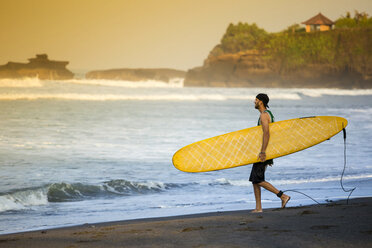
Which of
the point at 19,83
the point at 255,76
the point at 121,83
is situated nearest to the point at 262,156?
the point at 19,83

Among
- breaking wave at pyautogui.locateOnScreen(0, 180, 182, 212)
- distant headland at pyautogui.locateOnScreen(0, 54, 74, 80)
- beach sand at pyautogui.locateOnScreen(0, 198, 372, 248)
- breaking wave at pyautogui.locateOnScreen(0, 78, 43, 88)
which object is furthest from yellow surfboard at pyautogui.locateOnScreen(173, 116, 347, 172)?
A: distant headland at pyautogui.locateOnScreen(0, 54, 74, 80)

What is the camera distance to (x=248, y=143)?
19.5 ft

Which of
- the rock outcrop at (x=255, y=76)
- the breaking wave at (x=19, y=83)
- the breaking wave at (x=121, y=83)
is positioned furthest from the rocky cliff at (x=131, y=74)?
the rock outcrop at (x=255, y=76)

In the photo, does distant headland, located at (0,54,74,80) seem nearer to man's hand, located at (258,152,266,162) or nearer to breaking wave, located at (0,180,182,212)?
breaking wave, located at (0,180,182,212)

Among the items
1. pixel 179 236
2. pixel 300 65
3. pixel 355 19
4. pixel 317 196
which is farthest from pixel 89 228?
pixel 355 19

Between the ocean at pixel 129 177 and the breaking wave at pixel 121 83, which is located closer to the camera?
the ocean at pixel 129 177

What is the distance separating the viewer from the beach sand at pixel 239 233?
355cm

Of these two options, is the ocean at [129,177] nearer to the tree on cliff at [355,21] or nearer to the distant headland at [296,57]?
the distant headland at [296,57]

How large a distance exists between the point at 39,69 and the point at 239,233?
51.1 meters

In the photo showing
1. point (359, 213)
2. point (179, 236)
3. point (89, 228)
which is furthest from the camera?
point (89, 228)

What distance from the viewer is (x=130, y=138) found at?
1565cm

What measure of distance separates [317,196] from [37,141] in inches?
377

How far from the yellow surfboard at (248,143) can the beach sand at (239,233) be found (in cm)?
122

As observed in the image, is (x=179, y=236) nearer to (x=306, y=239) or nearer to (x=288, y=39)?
(x=306, y=239)
